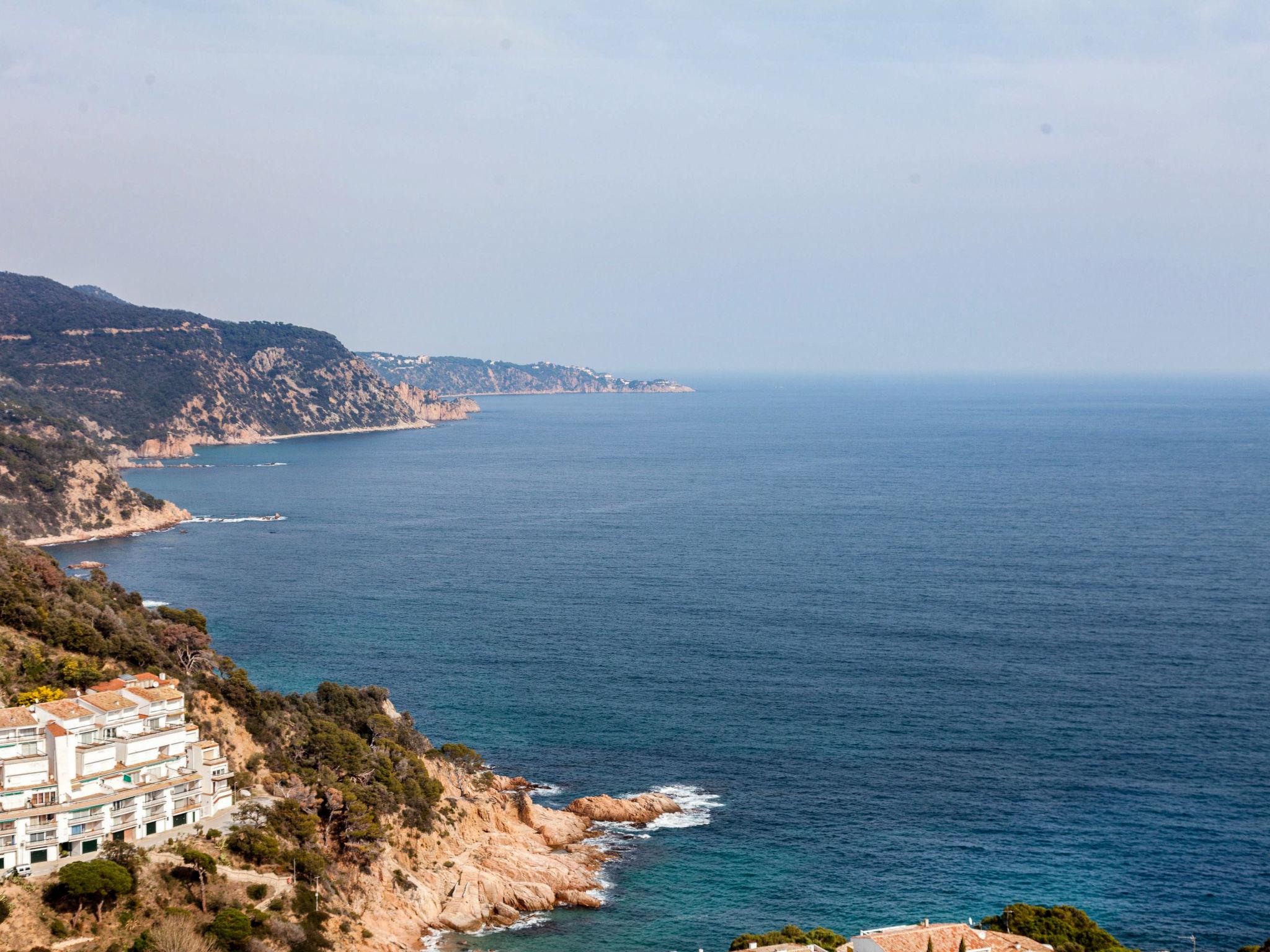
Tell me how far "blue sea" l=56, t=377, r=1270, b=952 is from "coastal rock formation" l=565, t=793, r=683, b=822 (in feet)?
4.49

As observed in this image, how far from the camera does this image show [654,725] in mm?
78625

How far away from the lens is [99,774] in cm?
4584

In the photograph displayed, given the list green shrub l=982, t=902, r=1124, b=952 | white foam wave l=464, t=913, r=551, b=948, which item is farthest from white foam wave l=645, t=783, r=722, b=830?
green shrub l=982, t=902, r=1124, b=952

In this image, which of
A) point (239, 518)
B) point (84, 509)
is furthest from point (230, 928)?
point (239, 518)

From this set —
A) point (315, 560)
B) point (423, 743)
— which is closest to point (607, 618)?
point (423, 743)

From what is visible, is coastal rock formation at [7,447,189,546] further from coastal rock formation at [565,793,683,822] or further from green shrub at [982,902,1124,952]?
green shrub at [982,902,1124,952]

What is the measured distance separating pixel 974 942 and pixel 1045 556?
86.5 meters

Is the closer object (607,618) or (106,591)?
(106,591)

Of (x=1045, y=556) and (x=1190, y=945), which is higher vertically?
(x=1045, y=556)

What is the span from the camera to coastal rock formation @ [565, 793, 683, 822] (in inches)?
2574

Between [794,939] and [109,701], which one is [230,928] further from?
[794,939]

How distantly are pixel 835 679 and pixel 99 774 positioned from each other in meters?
54.1

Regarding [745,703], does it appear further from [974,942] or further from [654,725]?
[974,942]

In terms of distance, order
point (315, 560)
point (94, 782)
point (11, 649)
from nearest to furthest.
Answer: point (94, 782), point (11, 649), point (315, 560)
